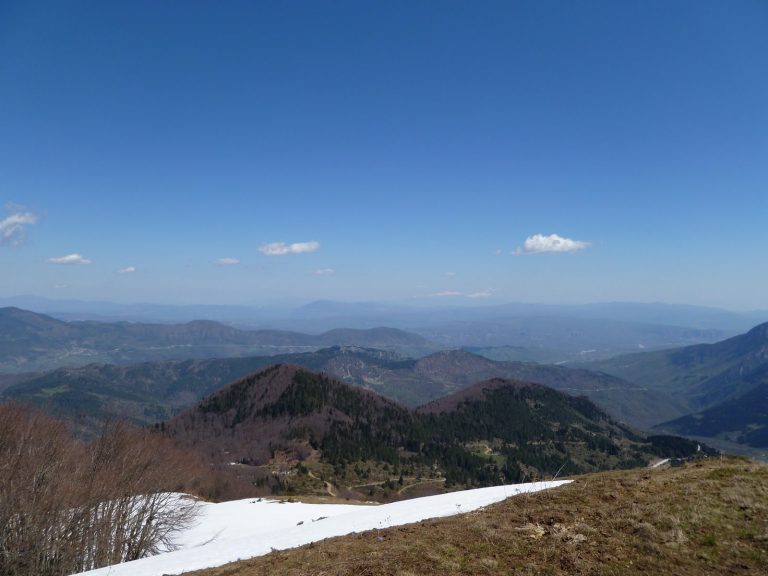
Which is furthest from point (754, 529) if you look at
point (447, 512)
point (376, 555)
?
point (447, 512)

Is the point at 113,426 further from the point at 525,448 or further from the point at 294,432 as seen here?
the point at 525,448

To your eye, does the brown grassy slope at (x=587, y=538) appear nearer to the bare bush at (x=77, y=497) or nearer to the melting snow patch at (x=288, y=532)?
the melting snow patch at (x=288, y=532)

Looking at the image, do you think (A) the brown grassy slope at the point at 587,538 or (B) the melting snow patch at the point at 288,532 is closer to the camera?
(A) the brown grassy slope at the point at 587,538

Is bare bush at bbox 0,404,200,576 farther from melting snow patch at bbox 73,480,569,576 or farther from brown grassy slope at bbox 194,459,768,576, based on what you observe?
brown grassy slope at bbox 194,459,768,576

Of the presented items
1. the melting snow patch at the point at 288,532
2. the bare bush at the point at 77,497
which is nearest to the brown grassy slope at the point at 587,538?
the melting snow patch at the point at 288,532

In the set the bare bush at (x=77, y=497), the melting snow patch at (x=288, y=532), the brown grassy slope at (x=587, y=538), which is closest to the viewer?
the brown grassy slope at (x=587, y=538)

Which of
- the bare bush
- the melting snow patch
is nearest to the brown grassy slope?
the melting snow patch

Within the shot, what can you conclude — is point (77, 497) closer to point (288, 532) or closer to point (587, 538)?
point (288, 532)
